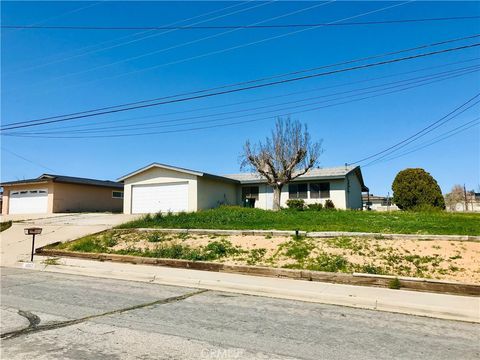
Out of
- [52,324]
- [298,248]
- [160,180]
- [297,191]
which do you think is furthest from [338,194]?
[52,324]

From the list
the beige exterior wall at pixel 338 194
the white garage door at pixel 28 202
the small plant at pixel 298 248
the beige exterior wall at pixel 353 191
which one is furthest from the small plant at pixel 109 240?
the beige exterior wall at pixel 353 191

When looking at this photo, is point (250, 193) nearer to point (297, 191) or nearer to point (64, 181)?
point (297, 191)

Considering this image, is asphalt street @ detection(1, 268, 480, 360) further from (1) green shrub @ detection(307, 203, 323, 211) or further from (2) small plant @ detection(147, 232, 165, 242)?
(1) green shrub @ detection(307, 203, 323, 211)

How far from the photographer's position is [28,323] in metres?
5.73

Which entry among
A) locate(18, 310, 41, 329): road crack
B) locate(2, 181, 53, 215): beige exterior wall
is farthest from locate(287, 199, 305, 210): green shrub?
locate(18, 310, 41, 329): road crack

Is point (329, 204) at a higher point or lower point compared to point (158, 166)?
lower

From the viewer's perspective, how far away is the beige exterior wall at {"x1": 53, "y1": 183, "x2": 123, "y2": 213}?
31062 millimetres

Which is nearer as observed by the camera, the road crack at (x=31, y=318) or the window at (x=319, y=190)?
the road crack at (x=31, y=318)

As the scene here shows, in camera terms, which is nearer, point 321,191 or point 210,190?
point 210,190

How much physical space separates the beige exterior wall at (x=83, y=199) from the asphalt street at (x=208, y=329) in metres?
25.0

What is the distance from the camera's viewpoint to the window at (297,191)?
30.1 m

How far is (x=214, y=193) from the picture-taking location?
2856 cm

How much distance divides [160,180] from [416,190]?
1957 cm

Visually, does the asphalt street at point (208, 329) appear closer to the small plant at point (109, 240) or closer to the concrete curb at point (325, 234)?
the concrete curb at point (325, 234)
